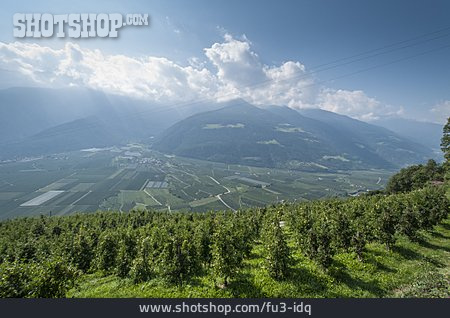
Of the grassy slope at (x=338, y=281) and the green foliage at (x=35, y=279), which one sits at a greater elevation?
the green foliage at (x=35, y=279)

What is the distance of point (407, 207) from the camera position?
23594 millimetres

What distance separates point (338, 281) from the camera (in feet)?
57.0

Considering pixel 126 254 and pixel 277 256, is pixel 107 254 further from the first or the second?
pixel 277 256

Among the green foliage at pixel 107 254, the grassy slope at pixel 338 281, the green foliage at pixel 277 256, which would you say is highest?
the green foliage at pixel 277 256

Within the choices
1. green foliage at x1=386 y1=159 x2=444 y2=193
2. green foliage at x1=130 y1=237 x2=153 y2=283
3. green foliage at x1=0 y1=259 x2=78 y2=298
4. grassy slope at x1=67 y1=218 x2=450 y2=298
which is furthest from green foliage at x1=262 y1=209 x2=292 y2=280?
green foliage at x1=386 y1=159 x2=444 y2=193

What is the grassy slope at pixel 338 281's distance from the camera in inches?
629

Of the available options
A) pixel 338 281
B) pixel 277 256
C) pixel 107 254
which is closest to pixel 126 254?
pixel 107 254

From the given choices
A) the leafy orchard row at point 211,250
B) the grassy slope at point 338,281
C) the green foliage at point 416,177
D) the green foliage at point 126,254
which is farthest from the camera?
the green foliage at point 416,177

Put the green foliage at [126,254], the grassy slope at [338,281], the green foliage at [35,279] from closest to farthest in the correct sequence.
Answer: the green foliage at [35,279], the grassy slope at [338,281], the green foliage at [126,254]

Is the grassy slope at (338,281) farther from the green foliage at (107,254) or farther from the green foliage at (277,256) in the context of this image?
the green foliage at (107,254)
